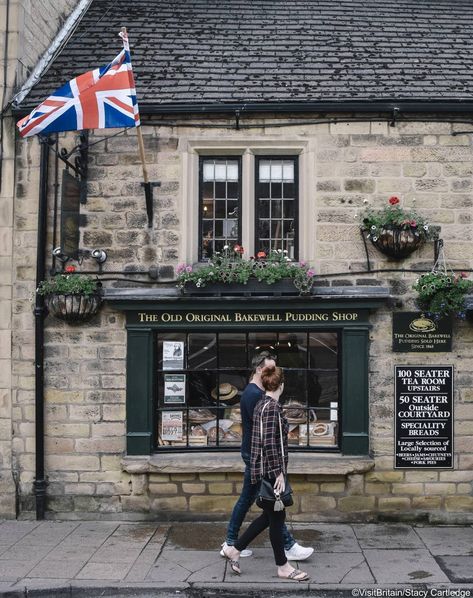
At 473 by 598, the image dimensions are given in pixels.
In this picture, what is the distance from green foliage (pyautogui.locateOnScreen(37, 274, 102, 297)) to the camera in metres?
7.51

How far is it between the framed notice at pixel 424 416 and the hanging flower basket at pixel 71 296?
384 centimetres

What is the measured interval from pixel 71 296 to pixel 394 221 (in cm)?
398

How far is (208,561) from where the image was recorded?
20.6 ft

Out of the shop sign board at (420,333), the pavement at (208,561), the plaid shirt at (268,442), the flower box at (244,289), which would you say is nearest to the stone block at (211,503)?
the pavement at (208,561)

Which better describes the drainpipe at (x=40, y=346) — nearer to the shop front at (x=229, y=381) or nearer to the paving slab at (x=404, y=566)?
the shop front at (x=229, y=381)

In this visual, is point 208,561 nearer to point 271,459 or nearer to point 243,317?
point 271,459

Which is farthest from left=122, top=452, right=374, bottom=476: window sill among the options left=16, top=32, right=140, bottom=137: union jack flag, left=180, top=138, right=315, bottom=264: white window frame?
left=16, top=32, right=140, bottom=137: union jack flag

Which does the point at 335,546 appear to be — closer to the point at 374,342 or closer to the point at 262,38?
the point at 374,342

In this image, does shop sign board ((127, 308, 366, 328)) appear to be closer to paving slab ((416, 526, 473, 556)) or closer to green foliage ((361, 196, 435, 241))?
green foliage ((361, 196, 435, 241))

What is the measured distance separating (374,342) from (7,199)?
16.1 feet

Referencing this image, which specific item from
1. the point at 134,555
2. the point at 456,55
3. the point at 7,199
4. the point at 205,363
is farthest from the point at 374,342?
the point at 7,199

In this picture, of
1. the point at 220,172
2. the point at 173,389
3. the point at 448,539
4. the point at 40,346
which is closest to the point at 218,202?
the point at 220,172

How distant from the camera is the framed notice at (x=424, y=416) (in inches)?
304

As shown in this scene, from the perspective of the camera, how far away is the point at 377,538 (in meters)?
7.09
